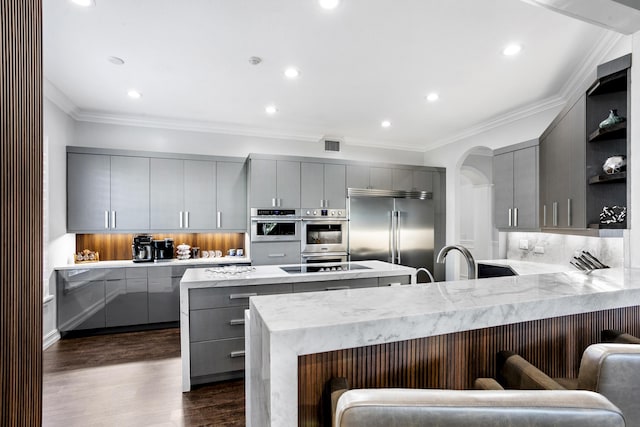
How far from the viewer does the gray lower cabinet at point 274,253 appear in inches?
171

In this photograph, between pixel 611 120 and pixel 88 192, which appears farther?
pixel 88 192

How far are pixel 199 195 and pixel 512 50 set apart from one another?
152 inches

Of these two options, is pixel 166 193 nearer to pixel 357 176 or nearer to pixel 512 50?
pixel 357 176

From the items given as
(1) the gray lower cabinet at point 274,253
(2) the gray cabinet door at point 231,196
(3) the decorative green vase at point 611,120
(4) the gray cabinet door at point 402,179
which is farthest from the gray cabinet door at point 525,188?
(2) the gray cabinet door at point 231,196

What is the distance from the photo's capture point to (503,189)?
12.8ft

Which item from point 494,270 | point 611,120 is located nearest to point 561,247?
point 494,270

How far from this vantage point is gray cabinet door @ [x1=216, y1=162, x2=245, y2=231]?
179 inches

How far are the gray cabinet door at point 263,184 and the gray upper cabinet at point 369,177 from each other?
3.85ft

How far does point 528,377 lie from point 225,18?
2573mm

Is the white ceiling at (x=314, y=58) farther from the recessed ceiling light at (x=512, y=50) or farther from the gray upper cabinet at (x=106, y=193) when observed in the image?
the gray upper cabinet at (x=106, y=193)

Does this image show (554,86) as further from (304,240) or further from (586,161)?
(304,240)

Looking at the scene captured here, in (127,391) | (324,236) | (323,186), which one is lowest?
(127,391)

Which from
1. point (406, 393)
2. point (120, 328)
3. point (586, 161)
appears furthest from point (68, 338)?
point (586, 161)

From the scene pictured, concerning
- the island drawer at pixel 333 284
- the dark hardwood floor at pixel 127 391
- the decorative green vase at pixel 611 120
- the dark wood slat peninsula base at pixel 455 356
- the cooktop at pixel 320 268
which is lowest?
the dark hardwood floor at pixel 127 391
